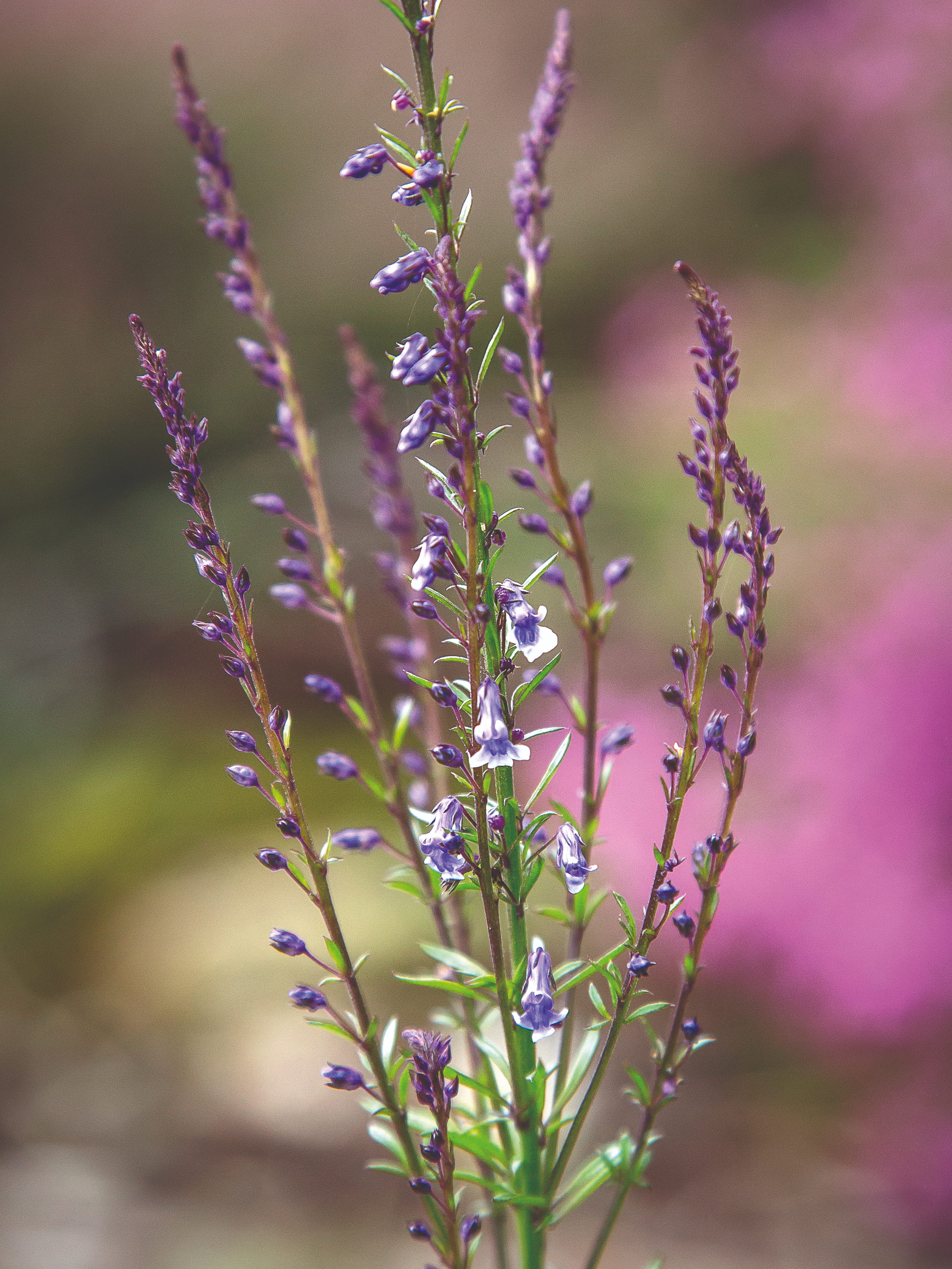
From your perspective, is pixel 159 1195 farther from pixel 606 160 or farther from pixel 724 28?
pixel 724 28

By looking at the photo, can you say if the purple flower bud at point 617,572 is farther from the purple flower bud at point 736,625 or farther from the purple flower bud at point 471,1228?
the purple flower bud at point 471,1228

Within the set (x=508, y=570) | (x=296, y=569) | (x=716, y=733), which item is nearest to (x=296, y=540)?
(x=296, y=569)

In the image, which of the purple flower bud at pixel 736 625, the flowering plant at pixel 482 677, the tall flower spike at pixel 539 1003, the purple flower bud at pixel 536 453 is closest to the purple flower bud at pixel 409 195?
the flowering plant at pixel 482 677

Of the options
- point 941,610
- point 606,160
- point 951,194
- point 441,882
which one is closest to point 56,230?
point 606,160

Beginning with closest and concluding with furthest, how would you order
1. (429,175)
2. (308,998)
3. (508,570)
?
(429,175), (308,998), (508,570)

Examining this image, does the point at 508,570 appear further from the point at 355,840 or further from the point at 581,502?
the point at 581,502
